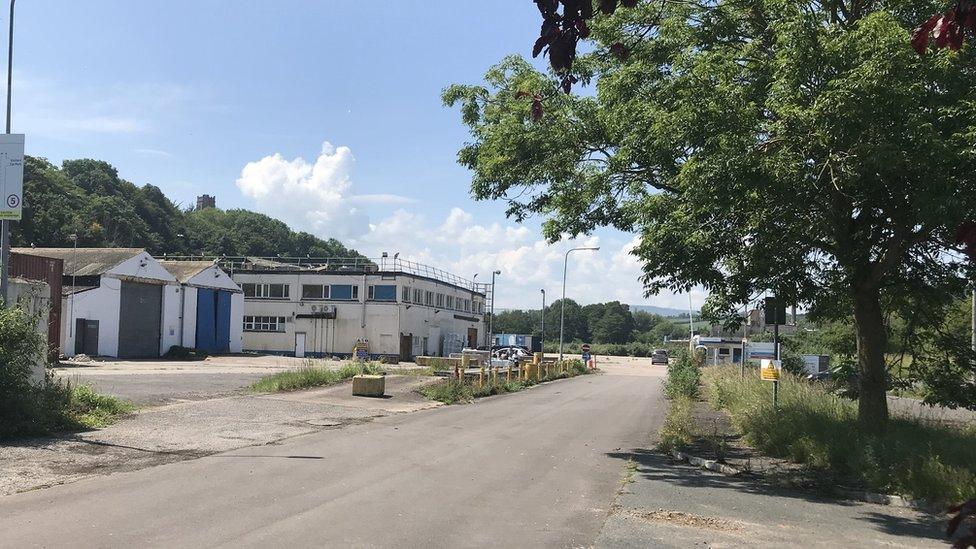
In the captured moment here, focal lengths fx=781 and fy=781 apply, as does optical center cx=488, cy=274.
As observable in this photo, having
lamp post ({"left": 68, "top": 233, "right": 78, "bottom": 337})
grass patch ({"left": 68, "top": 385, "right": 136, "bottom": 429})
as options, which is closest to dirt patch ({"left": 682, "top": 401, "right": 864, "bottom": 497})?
grass patch ({"left": 68, "top": 385, "right": 136, "bottom": 429})

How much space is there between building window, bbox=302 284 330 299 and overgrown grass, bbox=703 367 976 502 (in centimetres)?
5330

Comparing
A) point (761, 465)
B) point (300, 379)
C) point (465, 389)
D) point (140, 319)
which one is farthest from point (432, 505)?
point (140, 319)

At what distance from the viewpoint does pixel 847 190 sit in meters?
11.2

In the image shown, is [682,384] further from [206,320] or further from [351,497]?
[206,320]

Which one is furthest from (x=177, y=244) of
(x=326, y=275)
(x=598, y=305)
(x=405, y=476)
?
(x=405, y=476)

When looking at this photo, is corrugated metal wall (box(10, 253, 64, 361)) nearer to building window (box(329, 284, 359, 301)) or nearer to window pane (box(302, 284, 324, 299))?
building window (box(329, 284, 359, 301))

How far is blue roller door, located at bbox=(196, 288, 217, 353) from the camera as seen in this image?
5616cm

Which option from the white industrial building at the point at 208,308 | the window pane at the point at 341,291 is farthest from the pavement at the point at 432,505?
the window pane at the point at 341,291

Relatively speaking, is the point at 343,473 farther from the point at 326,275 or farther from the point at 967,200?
the point at 326,275

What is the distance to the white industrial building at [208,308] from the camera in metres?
54.7

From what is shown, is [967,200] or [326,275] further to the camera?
[326,275]

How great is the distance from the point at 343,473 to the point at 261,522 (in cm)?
312

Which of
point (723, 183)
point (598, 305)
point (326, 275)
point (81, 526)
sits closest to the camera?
point (81, 526)

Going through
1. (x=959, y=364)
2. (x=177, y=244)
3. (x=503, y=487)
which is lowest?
(x=503, y=487)
